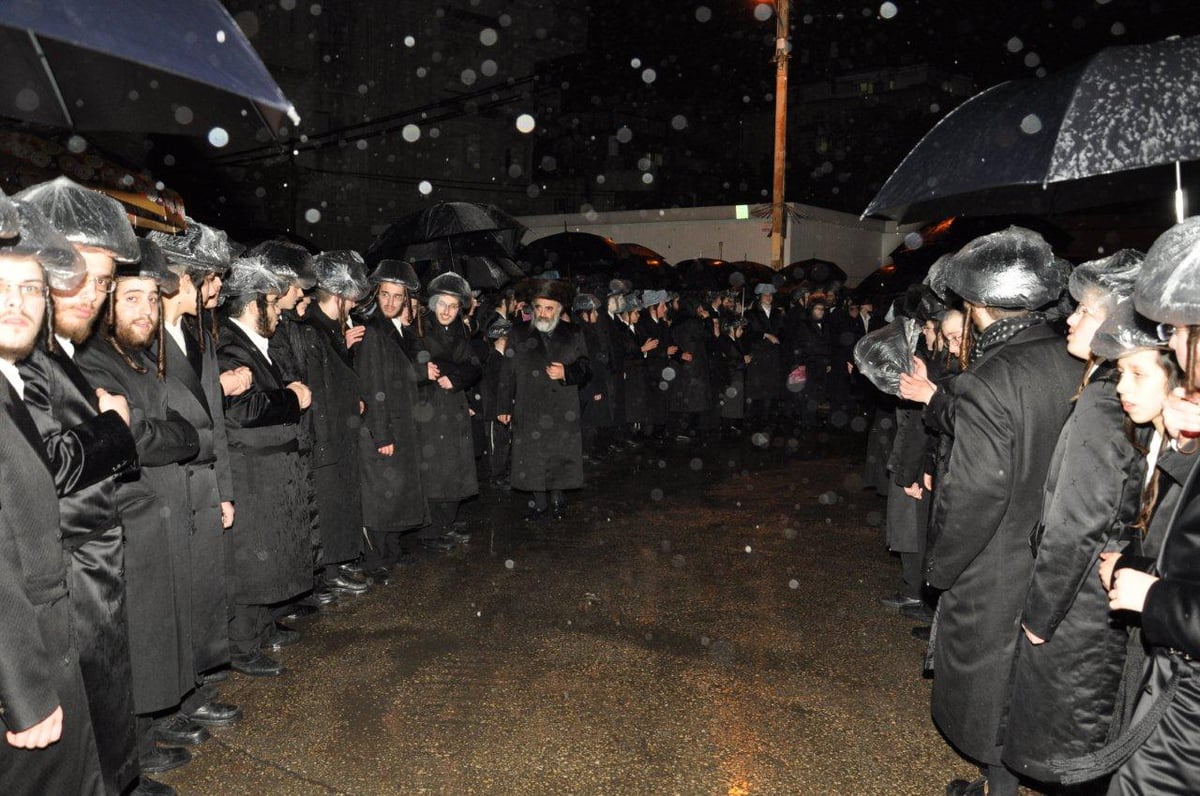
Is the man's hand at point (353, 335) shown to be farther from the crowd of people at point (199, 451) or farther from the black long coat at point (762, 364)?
the black long coat at point (762, 364)

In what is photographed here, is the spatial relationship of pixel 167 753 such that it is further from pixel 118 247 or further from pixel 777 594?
pixel 777 594

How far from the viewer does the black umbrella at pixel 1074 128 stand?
2.82 meters

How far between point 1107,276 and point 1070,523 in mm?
885

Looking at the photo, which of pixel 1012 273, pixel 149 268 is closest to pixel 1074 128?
pixel 1012 273

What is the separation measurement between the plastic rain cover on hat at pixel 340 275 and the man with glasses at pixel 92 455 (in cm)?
278

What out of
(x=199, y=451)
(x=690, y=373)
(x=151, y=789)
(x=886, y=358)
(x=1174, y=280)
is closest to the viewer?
(x=1174, y=280)

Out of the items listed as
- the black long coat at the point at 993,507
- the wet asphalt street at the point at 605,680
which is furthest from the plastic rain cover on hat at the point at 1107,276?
the wet asphalt street at the point at 605,680

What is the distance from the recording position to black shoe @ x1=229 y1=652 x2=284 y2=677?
4.75m

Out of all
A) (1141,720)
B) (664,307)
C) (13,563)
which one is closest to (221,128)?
(13,563)

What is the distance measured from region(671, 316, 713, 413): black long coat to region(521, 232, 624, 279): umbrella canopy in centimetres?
173

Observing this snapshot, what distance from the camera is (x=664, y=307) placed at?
13820 millimetres

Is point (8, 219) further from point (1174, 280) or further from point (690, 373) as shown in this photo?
point (690, 373)

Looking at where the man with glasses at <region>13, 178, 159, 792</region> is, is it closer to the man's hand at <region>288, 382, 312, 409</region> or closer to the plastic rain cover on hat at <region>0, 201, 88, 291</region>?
the plastic rain cover on hat at <region>0, 201, 88, 291</region>

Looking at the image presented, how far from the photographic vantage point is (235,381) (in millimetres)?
4648
